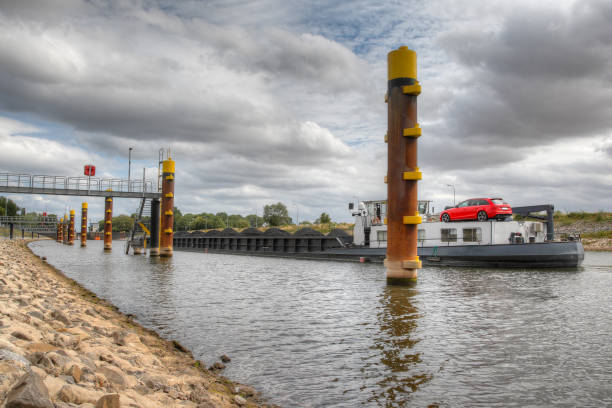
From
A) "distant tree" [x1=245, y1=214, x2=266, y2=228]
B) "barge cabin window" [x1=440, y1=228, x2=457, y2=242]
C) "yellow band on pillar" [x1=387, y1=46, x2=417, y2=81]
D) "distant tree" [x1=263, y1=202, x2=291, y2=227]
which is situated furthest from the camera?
"distant tree" [x1=245, y1=214, x2=266, y2=228]

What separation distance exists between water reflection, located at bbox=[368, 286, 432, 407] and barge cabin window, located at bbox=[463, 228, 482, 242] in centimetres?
1599

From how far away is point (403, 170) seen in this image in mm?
15898

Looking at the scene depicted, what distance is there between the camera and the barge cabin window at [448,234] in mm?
27906

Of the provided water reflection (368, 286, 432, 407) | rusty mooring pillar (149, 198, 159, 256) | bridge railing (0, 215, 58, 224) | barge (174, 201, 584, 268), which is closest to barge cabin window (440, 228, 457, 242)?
barge (174, 201, 584, 268)

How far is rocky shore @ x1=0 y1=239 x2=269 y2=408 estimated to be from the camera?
321 centimetres

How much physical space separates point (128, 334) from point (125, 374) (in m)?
3.20

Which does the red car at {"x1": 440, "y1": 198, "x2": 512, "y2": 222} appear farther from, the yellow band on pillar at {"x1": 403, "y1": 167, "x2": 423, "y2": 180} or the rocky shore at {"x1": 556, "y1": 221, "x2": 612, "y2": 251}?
the rocky shore at {"x1": 556, "y1": 221, "x2": 612, "y2": 251}

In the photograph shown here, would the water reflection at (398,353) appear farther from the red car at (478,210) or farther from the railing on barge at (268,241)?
the railing on barge at (268,241)

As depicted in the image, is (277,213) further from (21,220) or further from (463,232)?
(463,232)

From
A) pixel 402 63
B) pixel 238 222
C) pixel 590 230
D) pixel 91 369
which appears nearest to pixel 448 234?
pixel 402 63

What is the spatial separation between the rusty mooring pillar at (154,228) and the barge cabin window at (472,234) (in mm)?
30018

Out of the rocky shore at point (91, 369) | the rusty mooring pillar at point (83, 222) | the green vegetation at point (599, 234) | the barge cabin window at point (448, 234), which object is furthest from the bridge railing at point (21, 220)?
the green vegetation at point (599, 234)

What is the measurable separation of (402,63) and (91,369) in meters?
15.6

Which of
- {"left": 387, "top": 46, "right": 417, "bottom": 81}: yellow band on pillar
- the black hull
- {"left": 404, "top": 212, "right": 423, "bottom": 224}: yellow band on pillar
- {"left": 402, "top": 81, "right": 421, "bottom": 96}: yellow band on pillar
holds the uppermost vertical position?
{"left": 387, "top": 46, "right": 417, "bottom": 81}: yellow band on pillar
